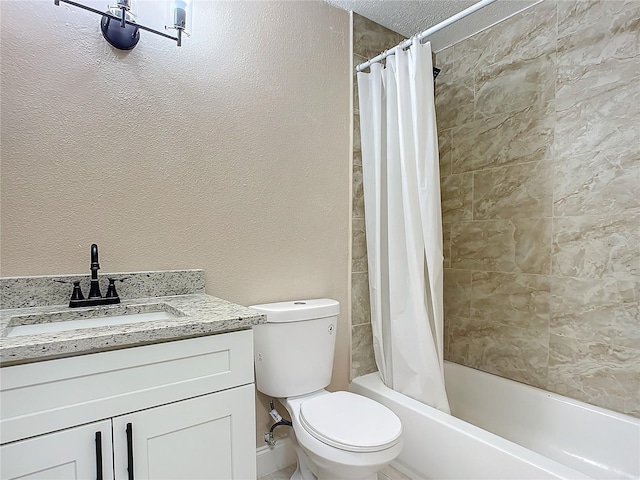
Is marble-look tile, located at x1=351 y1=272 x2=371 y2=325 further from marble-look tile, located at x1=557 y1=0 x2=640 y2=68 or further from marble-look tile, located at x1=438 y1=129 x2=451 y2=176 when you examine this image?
marble-look tile, located at x1=557 y1=0 x2=640 y2=68

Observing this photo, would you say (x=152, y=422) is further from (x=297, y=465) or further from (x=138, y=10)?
(x=138, y=10)

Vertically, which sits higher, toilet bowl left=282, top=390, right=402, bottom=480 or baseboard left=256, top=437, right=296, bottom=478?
toilet bowl left=282, top=390, right=402, bottom=480

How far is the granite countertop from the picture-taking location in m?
0.85

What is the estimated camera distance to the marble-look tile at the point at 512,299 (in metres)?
1.88

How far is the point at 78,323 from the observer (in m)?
1.19

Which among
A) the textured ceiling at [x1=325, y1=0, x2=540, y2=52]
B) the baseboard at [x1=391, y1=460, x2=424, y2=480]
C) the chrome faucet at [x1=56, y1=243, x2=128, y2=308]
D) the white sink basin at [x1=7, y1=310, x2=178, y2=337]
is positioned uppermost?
the textured ceiling at [x1=325, y1=0, x2=540, y2=52]

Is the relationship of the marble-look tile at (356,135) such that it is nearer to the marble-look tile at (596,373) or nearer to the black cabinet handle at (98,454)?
the marble-look tile at (596,373)

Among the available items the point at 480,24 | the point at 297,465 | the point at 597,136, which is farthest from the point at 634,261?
the point at 297,465

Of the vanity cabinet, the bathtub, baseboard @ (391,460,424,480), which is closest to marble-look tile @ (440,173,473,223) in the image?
the bathtub

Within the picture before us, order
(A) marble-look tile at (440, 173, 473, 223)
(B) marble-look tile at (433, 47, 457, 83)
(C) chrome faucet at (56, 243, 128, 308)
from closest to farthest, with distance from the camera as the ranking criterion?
(C) chrome faucet at (56, 243, 128, 308)
(A) marble-look tile at (440, 173, 473, 223)
(B) marble-look tile at (433, 47, 457, 83)

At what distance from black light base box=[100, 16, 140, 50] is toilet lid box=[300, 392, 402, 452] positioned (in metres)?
1.56

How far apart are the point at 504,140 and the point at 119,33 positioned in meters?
1.87

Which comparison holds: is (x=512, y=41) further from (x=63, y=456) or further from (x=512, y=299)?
(x=63, y=456)

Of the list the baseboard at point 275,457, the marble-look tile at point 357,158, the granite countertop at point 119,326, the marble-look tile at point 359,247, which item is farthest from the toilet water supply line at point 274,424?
the marble-look tile at point 357,158
